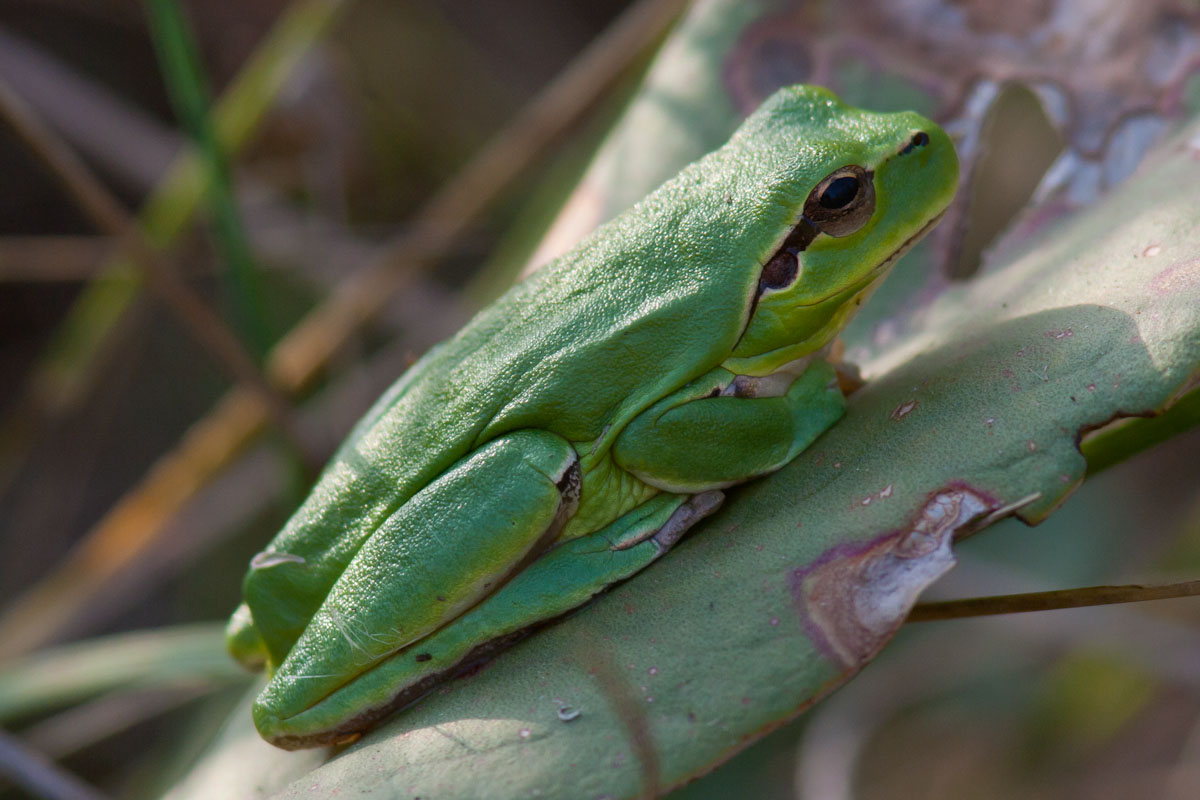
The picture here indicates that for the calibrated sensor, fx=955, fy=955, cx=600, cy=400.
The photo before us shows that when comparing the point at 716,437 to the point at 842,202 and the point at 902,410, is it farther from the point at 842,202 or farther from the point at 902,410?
the point at 842,202

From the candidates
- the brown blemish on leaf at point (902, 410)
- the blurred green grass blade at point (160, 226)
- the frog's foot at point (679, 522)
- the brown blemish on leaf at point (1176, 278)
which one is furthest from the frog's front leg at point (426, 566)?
the blurred green grass blade at point (160, 226)

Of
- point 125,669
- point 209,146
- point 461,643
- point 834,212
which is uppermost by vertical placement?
point 209,146

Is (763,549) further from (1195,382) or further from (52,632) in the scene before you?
(52,632)

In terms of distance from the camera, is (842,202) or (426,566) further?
(842,202)

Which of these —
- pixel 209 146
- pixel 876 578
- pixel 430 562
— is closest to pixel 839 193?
pixel 876 578

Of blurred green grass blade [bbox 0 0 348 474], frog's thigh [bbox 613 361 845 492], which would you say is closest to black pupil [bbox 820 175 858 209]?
frog's thigh [bbox 613 361 845 492]

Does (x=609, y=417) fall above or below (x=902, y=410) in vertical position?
above

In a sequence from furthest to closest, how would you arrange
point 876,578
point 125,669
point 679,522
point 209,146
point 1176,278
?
1. point 209,146
2. point 125,669
3. point 679,522
4. point 1176,278
5. point 876,578
